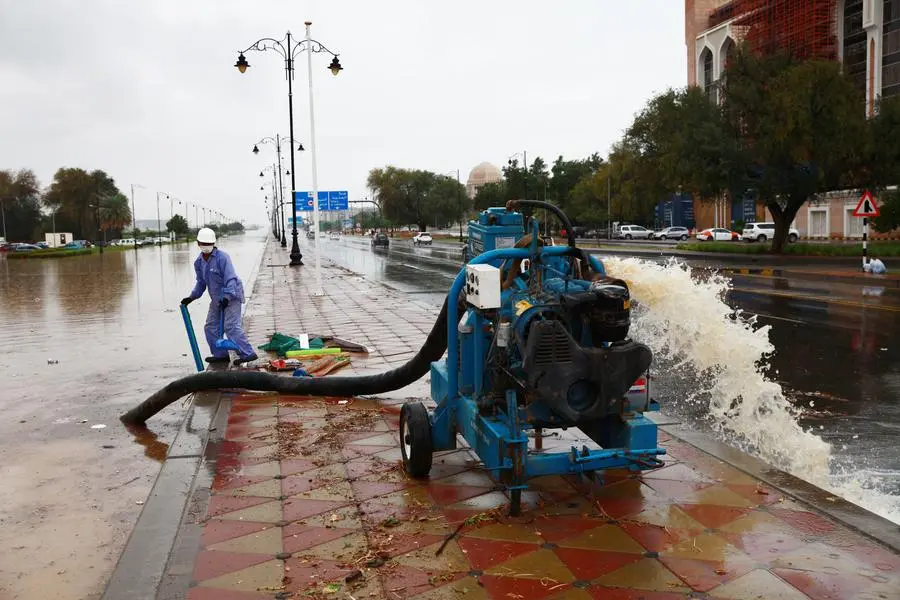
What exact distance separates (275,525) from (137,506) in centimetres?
103

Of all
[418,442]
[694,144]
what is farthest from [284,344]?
[694,144]

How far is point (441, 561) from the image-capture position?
12.4 ft

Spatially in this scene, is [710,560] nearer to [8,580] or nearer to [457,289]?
[457,289]

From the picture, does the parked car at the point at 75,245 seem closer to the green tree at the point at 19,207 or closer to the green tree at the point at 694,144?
the green tree at the point at 19,207

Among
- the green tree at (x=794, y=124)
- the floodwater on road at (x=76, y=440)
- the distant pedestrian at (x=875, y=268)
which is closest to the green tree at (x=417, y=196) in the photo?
the green tree at (x=794, y=124)

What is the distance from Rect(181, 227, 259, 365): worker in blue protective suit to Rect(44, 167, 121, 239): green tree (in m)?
100

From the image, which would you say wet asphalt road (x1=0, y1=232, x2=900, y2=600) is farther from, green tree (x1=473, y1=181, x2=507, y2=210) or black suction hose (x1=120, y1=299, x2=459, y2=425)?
green tree (x1=473, y1=181, x2=507, y2=210)

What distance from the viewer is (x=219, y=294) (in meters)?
8.88

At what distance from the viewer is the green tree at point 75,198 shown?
100375 millimetres

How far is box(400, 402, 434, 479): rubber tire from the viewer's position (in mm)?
4867

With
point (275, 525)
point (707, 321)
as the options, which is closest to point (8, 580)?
point (275, 525)

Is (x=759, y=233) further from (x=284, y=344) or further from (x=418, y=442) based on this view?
(x=418, y=442)

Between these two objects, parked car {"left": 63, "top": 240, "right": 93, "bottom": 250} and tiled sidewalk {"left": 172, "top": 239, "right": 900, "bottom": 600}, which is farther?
parked car {"left": 63, "top": 240, "right": 93, "bottom": 250}

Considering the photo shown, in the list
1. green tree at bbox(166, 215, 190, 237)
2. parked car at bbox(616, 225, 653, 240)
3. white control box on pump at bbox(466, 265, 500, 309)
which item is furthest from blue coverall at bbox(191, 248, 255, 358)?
green tree at bbox(166, 215, 190, 237)
